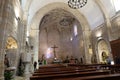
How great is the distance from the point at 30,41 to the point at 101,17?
9.68 metres

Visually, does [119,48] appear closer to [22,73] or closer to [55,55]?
[22,73]

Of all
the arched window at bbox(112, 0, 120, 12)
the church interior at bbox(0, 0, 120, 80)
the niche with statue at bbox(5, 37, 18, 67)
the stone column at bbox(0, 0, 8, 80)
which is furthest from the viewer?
the arched window at bbox(112, 0, 120, 12)

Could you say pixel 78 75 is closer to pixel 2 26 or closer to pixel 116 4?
pixel 2 26

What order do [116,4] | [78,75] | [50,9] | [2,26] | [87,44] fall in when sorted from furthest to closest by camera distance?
[50,9] → [87,44] → [116,4] → [2,26] → [78,75]

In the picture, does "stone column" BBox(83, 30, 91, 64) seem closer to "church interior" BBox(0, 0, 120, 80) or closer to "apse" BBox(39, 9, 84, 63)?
"church interior" BBox(0, 0, 120, 80)

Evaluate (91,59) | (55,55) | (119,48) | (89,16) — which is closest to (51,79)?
(119,48)

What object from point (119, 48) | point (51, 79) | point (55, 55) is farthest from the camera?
point (55, 55)

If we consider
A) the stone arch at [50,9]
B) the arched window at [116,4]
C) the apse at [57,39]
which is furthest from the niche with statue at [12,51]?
the apse at [57,39]

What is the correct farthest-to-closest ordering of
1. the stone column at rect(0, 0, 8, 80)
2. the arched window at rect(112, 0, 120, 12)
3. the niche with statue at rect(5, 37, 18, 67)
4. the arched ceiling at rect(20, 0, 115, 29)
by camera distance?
the arched ceiling at rect(20, 0, 115, 29) < the arched window at rect(112, 0, 120, 12) < the niche with statue at rect(5, 37, 18, 67) < the stone column at rect(0, 0, 8, 80)

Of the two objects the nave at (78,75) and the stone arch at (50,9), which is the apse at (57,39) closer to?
the stone arch at (50,9)

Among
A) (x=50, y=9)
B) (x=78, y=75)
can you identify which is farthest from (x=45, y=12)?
(x=78, y=75)

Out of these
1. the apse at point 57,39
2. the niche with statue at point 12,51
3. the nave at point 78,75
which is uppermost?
the apse at point 57,39

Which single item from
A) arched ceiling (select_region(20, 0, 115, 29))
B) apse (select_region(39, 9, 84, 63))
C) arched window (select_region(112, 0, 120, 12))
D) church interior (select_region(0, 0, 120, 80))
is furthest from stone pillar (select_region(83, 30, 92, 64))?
apse (select_region(39, 9, 84, 63))

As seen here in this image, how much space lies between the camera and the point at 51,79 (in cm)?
293
